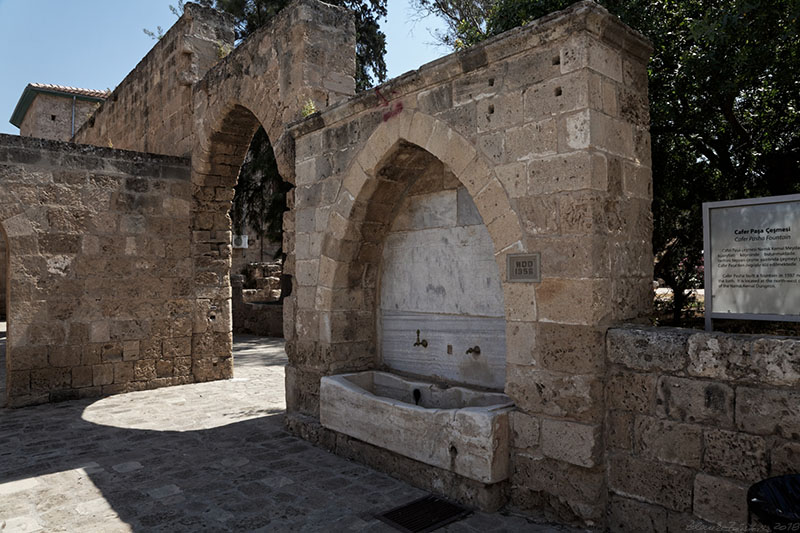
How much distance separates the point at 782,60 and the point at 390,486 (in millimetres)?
4341

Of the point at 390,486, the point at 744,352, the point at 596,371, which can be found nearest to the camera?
the point at 744,352

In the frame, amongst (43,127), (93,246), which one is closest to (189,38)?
(93,246)

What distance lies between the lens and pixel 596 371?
110 inches

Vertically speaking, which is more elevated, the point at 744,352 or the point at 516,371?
the point at 744,352

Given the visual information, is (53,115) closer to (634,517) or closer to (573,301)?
(573,301)

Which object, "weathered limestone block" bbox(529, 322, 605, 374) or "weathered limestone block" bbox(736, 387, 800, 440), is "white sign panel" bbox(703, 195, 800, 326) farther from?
"weathered limestone block" bbox(529, 322, 605, 374)

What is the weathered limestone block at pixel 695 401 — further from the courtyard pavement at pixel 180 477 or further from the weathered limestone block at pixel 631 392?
the courtyard pavement at pixel 180 477

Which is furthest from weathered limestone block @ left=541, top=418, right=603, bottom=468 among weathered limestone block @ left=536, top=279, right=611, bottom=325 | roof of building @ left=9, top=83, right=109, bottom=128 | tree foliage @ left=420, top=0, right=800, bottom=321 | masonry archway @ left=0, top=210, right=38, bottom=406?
roof of building @ left=9, top=83, right=109, bottom=128

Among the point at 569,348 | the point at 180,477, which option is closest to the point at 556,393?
the point at 569,348

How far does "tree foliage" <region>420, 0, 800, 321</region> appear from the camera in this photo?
4223mm

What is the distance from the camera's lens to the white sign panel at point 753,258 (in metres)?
2.41

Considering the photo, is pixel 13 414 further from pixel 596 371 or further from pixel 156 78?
pixel 596 371

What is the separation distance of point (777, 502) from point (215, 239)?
6572 millimetres

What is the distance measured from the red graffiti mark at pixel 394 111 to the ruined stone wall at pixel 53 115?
60.6 feet
